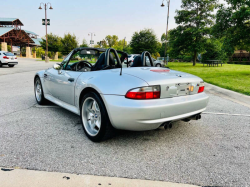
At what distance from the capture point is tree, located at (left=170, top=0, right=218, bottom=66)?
93.4 feet

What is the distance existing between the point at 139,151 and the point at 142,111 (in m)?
0.62

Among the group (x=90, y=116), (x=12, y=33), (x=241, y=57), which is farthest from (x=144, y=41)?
(x=90, y=116)

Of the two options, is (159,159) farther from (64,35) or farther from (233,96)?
(64,35)

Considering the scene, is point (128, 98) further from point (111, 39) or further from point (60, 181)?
point (111, 39)

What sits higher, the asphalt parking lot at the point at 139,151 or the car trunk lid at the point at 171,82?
the car trunk lid at the point at 171,82

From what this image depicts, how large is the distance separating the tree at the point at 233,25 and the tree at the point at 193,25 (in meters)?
14.7

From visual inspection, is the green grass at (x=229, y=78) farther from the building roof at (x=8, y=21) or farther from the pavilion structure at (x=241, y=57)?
the building roof at (x=8, y=21)

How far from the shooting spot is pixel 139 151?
8.96ft

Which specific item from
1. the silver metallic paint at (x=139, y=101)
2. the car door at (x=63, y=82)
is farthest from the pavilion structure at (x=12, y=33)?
the silver metallic paint at (x=139, y=101)

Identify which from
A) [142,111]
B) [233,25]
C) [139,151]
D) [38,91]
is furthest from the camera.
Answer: [233,25]

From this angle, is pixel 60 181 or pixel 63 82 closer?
pixel 60 181

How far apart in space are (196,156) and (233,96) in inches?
203

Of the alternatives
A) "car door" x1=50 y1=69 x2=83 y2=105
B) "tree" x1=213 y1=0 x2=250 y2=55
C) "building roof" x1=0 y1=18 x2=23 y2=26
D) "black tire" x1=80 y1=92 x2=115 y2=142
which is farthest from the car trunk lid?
"building roof" x1=0 y1=18 x2=23 y2=26

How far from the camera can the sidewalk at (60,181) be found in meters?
1.99
